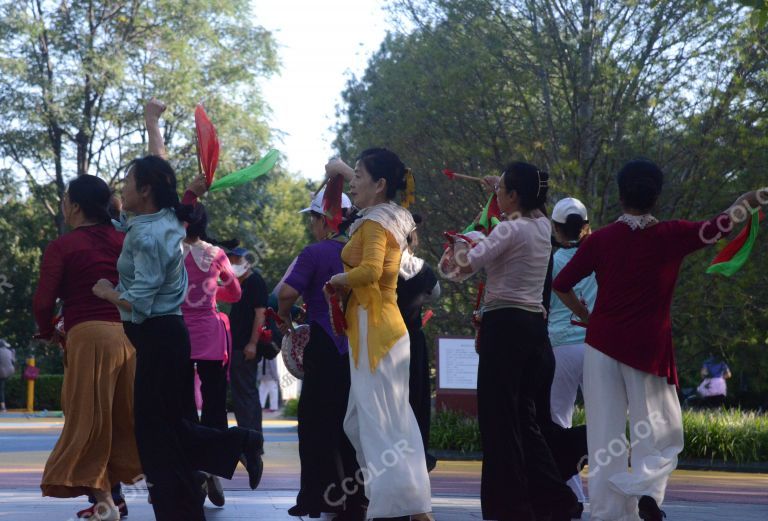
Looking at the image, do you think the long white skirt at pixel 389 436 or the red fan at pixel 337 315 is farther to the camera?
the red fan at pixel 337 315

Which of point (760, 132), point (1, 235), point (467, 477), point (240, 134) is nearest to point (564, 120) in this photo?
point (760, 132)

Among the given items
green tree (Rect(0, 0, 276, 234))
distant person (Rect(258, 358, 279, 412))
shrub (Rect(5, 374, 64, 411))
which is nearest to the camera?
distant person (Rect(258, 358, 279, 412))

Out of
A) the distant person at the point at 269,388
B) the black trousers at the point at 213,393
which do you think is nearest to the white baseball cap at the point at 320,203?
the black trousers at the point at 213,393

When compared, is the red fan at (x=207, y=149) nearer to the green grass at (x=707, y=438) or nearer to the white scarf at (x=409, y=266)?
the white scarf at (x=409, y=266)

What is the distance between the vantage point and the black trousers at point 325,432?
Answer: 272 inches

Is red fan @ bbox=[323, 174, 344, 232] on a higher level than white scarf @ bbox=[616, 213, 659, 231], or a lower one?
higher

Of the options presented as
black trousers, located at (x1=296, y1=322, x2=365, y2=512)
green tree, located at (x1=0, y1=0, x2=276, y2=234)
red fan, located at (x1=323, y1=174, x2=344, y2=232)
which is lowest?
black trousers, located at (x1=296, y1=322, x2=365, y2=512)

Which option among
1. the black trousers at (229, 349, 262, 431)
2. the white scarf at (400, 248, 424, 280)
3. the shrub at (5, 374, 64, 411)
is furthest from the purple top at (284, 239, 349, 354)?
the shrub at (5, 374, 64, 411)

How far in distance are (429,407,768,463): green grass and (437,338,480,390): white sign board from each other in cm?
120

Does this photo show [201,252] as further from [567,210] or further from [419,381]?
[567,210]

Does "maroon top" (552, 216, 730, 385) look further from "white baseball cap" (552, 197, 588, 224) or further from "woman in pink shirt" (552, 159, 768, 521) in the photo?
"white baseball cap" (552, 197, 588, 224)

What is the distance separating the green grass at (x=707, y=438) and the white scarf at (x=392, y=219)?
8965mm

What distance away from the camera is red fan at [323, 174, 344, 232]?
7.70 meters

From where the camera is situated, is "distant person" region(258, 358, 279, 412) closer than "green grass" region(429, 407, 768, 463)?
No
